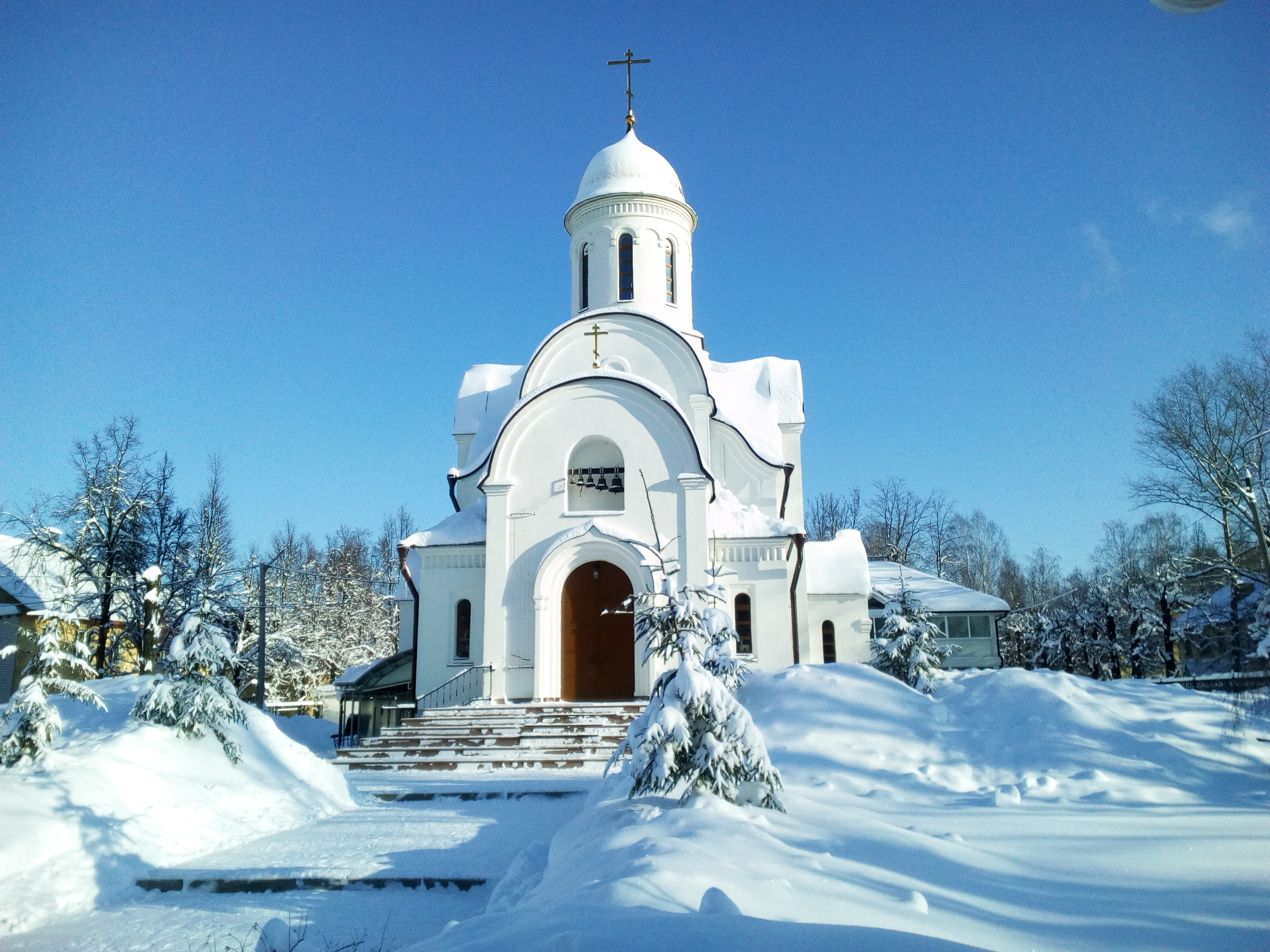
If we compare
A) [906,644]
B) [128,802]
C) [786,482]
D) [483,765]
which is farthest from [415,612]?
[128,802]

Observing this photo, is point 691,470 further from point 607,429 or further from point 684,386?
point 684,386

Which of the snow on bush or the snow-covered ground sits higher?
the snow on bush

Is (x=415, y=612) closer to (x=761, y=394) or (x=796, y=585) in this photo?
(x=796, y=585)

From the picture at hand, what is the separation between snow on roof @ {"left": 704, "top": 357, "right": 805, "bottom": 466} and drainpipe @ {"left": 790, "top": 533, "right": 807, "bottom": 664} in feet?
11.8

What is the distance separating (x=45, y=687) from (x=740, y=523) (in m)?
12.5

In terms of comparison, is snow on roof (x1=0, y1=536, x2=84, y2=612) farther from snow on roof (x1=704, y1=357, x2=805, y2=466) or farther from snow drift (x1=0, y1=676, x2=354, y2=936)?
snow on roof (x1=704, y1=357, x2=805, y2=466)

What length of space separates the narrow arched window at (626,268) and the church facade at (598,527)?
2369 millimetres

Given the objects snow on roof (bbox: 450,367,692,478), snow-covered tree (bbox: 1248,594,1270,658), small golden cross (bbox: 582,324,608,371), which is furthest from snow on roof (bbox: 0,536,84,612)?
snow-covered tree (bbox: 1248,594,1270,658)

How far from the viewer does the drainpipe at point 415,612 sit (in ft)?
58.2

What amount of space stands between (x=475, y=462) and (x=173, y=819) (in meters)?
14.1

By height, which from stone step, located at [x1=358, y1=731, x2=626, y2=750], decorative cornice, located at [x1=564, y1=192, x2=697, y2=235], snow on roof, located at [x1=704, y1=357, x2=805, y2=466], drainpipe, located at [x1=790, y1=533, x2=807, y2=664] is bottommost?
stone step, located at [x1=358, y1=731, x2=626, y2=750]

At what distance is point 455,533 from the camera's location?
18.2 meters

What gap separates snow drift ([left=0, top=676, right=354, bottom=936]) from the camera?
6109 mm

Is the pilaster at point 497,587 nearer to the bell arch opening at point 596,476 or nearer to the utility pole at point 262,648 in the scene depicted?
the bell arch opening at point 596,476
